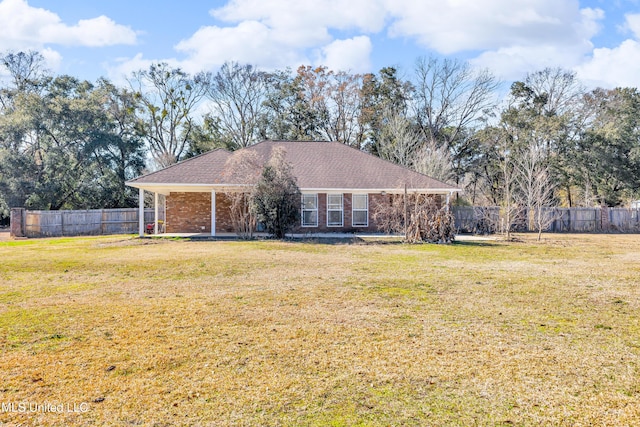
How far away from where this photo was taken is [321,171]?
77.0 feet

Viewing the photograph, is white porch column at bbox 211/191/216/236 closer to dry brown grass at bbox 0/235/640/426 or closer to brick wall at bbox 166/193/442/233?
brick wall at bbox 166/193/442/233

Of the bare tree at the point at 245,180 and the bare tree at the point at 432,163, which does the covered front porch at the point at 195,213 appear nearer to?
the bare tree at the point at 245,180

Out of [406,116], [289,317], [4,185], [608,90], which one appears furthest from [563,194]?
[4,185]

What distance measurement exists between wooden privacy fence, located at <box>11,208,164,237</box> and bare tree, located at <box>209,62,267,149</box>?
1424cm

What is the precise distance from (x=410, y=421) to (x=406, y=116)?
36.8 m

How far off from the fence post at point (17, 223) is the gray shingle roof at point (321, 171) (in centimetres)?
763

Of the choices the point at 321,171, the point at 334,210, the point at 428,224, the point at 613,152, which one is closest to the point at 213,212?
the point at 334,210

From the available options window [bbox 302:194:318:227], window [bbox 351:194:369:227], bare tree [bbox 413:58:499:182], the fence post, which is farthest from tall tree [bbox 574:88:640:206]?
the fence post

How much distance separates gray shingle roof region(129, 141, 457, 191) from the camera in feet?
68.9

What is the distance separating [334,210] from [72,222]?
568 inches

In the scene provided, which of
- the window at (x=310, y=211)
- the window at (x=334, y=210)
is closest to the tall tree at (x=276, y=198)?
the window at (x=310, y=211)

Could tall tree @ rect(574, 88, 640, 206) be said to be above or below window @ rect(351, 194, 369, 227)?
above

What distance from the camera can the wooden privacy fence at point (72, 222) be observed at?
910 inches

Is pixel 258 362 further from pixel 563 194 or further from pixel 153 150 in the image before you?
pixel 563 194
